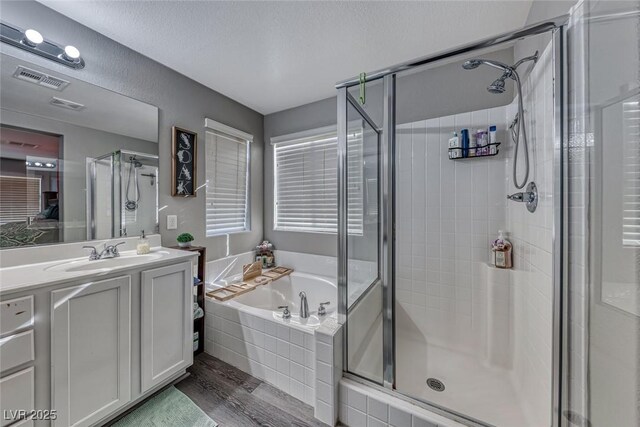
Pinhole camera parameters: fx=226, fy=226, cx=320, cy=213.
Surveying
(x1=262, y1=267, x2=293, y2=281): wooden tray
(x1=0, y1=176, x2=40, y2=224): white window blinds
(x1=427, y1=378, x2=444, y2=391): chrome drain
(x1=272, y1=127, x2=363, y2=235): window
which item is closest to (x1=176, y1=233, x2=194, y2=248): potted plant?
(x1=0, y1=176, x2=40, y2=224): white window blinds

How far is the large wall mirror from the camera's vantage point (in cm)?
127

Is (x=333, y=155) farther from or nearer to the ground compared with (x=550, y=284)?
farther from the ground

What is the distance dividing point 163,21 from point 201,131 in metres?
0.92

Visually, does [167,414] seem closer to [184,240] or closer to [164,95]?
[184,240]

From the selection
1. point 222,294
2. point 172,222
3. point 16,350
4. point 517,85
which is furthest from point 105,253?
point 517,85

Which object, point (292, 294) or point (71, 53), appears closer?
point (71, 53)

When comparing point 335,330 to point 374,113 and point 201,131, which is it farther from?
point 201,131

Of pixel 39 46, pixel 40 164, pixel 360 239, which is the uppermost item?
pixel 39 46

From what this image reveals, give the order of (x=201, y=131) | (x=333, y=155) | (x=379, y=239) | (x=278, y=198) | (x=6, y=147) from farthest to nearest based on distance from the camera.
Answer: (x=278, y=198) < (x=333, y=155) < (x=201, y=131) < (x=379, y=239) < (x=6, y=147)

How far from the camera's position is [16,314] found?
939 mm

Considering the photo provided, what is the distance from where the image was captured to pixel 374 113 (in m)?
1.59

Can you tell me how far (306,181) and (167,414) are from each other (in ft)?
7.44

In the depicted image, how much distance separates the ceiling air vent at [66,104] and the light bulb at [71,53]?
27 centimetres

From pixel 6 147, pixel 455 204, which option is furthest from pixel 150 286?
pixel 455 204
